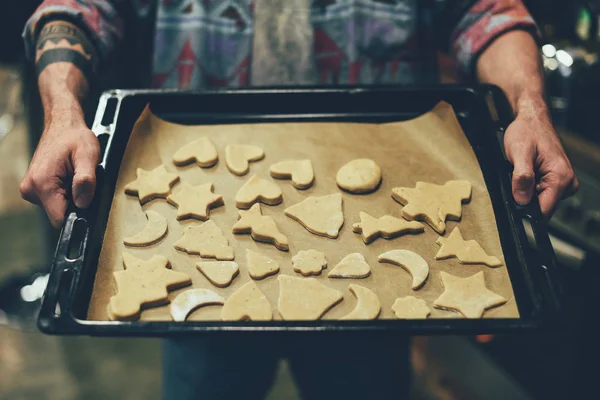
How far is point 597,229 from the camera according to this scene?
1.88 m

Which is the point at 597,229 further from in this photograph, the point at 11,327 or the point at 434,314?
the point at 11,327

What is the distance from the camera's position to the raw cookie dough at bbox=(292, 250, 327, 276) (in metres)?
1.22

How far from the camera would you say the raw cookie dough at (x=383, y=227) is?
4.25 ft

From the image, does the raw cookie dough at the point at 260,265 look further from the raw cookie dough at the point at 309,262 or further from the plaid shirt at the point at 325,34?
the plaid shirt at the point at 325,34

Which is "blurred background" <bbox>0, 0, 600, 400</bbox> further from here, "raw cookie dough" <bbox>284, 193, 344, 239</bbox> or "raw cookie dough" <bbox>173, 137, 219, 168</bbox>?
"raw cookie dough" <bbox>284, 193, 344, 239</bbox>

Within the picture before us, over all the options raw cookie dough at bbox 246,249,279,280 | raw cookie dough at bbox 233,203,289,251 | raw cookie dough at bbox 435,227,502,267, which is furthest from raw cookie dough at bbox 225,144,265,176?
raw cookie dough at bbox 435,227,502,267

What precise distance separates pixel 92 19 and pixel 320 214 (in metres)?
0.78

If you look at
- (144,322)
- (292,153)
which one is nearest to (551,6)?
(292,153)

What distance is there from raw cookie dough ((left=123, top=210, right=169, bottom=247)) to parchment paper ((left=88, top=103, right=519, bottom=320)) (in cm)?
2

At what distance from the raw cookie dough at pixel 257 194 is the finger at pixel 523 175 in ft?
1.78

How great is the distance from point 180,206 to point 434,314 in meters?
0.63

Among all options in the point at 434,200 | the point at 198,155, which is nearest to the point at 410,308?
the point at 434,200

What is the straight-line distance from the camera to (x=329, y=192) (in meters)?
1.42

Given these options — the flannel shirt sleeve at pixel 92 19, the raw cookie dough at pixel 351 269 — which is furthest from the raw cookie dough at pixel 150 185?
the raw cookie dough at pixel 351 269
